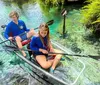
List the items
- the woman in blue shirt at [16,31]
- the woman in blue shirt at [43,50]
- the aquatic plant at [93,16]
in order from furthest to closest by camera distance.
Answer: the aquatic plant at [93,16] < the woman in blue shirt at [16,31] < the woman in blue shirt at [43,50]

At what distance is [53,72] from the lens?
6.54 m

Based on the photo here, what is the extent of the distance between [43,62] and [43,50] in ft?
1.10

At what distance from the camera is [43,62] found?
6.75 meters

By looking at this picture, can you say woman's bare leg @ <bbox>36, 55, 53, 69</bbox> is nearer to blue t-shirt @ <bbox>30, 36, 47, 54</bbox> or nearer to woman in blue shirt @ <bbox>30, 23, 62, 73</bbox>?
woman in blue shirt @ <bbox>30, 23, 62, 73</bbox>

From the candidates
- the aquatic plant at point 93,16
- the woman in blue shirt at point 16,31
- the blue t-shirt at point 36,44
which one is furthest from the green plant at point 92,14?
the blue t-shirt at point 36,44

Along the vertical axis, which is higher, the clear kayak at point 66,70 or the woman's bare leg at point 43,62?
the woman's bare leg at point 43,62

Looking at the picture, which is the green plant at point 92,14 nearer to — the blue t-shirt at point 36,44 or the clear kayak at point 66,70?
the clear kayak at point 66,70

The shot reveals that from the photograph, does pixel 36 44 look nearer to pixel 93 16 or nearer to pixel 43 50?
pixel 43 50

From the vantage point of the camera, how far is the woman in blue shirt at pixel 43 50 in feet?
21.8

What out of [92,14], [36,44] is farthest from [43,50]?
[92,14]

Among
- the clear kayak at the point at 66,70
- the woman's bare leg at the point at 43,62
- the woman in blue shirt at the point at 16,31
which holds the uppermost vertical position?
the woman in blue shirt at the point at 16,31

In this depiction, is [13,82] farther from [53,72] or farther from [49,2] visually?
[49,2]

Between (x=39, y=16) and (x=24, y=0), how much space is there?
187 inches

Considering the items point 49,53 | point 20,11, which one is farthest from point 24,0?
point 49,53
